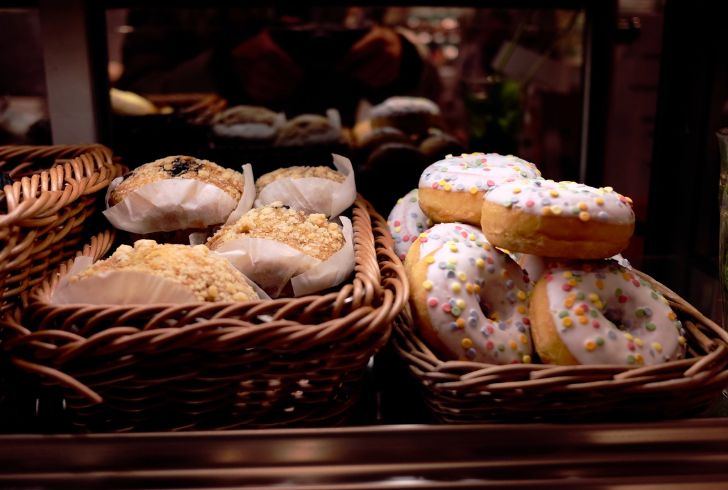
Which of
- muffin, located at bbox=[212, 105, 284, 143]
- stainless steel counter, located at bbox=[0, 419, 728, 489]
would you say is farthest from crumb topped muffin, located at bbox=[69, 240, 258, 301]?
muffin, located at bbox=[212, 105, 284, 143]

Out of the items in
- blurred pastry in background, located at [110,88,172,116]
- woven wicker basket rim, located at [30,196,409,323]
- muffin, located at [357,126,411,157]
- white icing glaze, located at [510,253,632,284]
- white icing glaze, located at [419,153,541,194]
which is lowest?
white icing glaze, located at [510,253,632,284]

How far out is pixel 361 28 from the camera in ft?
Result: 6.77

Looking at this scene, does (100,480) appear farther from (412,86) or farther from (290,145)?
(412,86)

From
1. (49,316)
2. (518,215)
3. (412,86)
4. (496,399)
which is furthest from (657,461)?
(412,86)

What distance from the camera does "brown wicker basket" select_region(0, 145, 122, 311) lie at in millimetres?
1095

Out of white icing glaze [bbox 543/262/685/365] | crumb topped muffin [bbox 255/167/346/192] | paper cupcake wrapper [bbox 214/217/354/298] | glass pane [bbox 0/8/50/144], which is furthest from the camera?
glass pane [bbox 0/8/50/144]

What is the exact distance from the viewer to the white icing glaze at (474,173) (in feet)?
4.30

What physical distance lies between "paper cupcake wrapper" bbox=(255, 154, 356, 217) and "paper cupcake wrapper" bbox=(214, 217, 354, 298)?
27 centimetres

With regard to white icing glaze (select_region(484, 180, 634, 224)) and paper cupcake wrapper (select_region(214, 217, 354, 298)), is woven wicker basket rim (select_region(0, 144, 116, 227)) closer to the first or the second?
paper cupcake wrapper (select_region(214, 217, 354, 298))

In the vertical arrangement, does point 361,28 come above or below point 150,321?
above

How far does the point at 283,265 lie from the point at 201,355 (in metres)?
0.29

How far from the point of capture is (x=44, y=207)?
1.14m

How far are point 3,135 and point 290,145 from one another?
2.74 feet

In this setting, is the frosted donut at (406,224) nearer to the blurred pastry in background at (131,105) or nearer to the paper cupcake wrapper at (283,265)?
the paper cupcake wrapper at (283,265)
